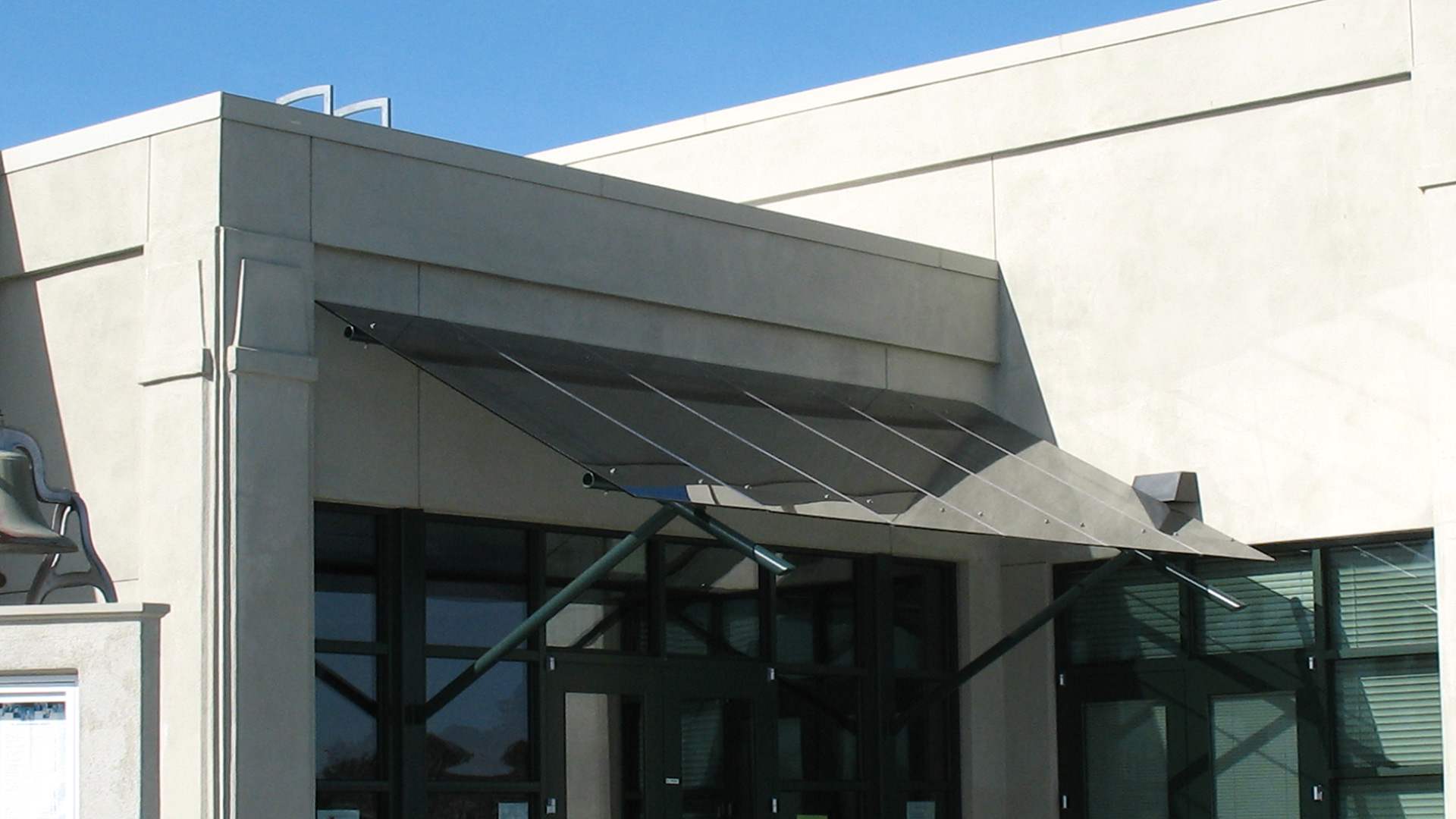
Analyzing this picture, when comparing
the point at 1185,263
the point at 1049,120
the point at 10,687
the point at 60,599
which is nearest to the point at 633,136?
the point at 1049,120

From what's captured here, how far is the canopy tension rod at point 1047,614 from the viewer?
41.9ft

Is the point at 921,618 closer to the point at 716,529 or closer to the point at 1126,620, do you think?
the point at 1126,620

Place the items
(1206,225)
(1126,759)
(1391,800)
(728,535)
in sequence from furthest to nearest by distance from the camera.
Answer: (1126,759) < (1206,225) < (1391,800) < (728,535)

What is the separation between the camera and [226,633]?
1004 cm

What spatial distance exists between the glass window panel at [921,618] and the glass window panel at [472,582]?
12.6 feet

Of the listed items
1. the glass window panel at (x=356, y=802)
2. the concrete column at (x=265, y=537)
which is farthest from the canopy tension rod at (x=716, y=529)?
the glass window panel at (x=356, y=802)

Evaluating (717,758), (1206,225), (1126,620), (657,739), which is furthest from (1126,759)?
(1206,225)

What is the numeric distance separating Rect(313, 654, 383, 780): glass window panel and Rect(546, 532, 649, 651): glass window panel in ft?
4.64

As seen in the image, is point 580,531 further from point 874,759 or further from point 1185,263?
point 1185,263

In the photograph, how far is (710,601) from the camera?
13758mm

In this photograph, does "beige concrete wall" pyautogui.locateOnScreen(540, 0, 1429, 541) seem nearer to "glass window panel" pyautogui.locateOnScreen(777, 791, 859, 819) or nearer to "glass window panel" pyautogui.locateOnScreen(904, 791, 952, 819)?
"glass window panel" pyautogui.locateOnScreen(904, 791, 952, 819)

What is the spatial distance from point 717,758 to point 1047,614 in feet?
8.51

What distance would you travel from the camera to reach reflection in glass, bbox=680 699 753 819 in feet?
43.8

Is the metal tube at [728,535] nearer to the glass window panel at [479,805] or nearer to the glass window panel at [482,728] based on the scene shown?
the glass window panel at [482,728]
